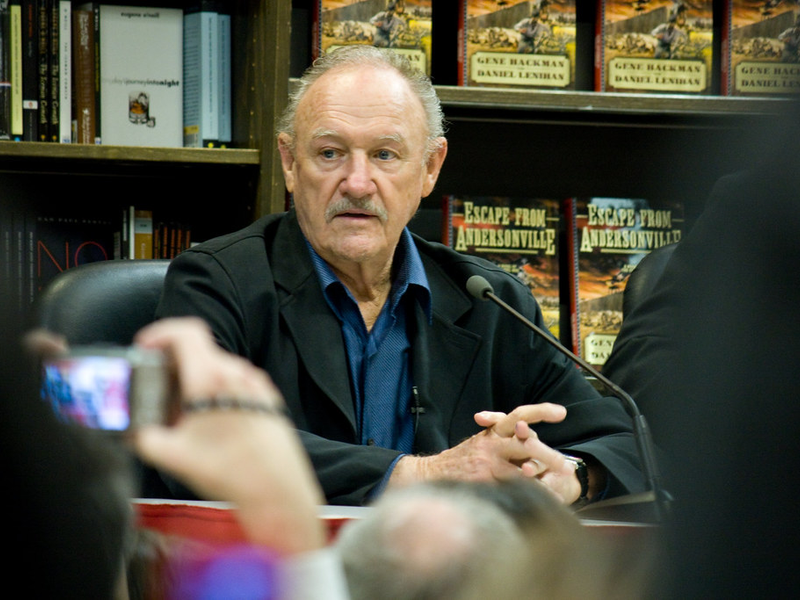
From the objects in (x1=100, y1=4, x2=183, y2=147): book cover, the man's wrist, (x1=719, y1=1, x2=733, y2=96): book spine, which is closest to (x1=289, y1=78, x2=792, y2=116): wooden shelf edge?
(x1=719, y1=1, x2=733, y2=96): book spine

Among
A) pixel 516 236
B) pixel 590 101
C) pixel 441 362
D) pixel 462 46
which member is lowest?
pixel 441 362

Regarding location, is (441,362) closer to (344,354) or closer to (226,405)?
(344,354)

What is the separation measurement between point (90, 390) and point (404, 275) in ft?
4.89

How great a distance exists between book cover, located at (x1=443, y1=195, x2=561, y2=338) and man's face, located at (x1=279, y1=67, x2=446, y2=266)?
50 cm

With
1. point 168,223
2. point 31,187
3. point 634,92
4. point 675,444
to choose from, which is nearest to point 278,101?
point 168,223

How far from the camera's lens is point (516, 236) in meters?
2.39

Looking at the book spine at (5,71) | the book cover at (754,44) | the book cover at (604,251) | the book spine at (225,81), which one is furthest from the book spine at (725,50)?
the book spine at (5,71)

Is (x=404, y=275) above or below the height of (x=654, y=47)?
below

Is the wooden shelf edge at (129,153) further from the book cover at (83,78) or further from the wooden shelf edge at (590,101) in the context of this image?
the wooden shelf edge at (590,101)

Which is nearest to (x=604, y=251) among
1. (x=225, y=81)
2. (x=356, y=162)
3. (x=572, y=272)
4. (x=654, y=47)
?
(x=572, y=272)

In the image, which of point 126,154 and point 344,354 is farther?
point 126,154

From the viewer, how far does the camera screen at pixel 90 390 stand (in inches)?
14.0

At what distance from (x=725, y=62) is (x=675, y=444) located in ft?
6.93

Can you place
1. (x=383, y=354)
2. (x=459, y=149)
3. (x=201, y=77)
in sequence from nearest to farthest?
(x=383, y=354) < (x=201, y=77) < (x=459, y=149)
